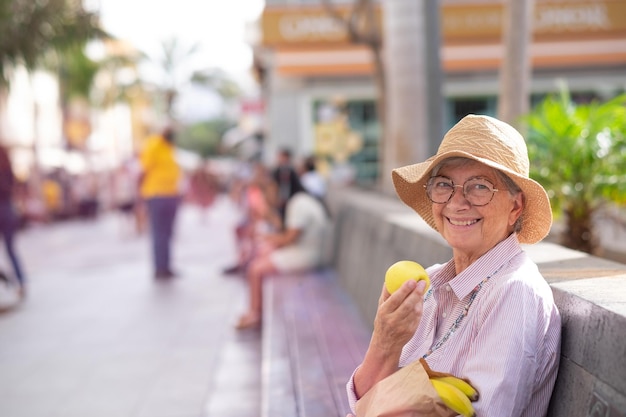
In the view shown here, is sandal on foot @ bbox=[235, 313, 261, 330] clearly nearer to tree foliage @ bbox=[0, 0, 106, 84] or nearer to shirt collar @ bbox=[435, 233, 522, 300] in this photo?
shirt collar @ bbox=[435, 233, 522, 300]

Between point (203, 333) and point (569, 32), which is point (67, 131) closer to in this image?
point (569, 32)

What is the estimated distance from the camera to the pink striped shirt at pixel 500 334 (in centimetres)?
209

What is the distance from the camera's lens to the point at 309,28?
16.3 m

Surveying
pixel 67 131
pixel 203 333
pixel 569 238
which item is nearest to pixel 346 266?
pixel 203 333

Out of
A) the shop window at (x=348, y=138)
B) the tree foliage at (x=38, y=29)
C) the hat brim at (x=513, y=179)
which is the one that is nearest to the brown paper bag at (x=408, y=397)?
the hat brim at (x=513, y=179)

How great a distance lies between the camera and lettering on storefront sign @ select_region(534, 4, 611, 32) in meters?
16.4

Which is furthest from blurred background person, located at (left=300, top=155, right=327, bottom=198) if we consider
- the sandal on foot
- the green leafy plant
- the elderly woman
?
the elderly woman

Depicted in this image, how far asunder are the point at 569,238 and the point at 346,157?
46.5ft

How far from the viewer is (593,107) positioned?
5.82 m

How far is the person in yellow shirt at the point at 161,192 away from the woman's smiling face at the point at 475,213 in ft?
30.5

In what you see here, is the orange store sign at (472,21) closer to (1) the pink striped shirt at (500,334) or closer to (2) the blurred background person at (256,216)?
(2) the blurred background person at (256,216)

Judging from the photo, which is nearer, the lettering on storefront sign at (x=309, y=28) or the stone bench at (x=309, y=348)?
the stone bench at (x=309, y=348)

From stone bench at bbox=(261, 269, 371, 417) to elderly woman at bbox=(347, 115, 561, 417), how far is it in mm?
1136

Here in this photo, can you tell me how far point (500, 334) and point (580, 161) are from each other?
3705mm
